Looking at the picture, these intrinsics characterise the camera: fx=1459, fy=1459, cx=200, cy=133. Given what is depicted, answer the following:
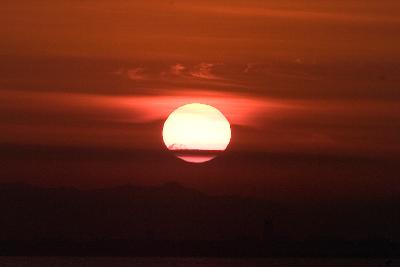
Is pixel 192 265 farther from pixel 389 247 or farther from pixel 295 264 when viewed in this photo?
pixel 389 247

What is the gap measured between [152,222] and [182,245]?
7.11 m

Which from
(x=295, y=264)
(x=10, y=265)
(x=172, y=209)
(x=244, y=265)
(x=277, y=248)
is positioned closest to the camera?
(x=10, y=265)

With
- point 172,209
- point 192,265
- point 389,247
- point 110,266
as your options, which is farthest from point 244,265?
point 172,209

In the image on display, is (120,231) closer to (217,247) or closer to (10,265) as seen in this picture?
(217,247)

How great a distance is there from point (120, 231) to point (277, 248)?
18.2m

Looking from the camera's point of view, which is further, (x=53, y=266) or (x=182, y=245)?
(x=182, y=245)

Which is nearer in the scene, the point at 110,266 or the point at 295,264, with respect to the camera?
the point at 110,266

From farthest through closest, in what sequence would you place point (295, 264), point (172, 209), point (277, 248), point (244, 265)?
point (172, 209)
point (277, 248)
point (295, 264)
point (244, 265)

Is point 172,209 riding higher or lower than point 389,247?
higher

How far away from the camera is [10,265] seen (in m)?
128

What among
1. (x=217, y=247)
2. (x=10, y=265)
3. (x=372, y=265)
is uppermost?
Result: (x=217, y=247)

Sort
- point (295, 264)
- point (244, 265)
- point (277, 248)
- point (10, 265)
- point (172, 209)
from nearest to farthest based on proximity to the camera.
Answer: point (10, 265)
point (244, 265)
point (295, 264)
point (277, 248)
point (172, 209)

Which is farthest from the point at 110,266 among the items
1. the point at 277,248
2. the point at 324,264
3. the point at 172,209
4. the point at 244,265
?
the point at 172,209

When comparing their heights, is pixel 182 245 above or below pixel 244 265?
above
